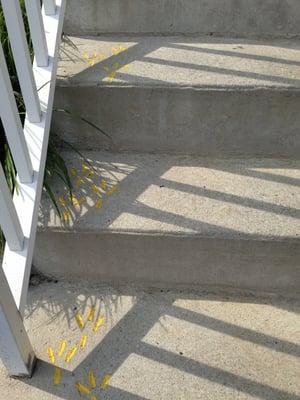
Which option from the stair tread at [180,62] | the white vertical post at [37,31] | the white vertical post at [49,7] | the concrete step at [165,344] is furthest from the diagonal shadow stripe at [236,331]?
the white vertical post at [49,7]

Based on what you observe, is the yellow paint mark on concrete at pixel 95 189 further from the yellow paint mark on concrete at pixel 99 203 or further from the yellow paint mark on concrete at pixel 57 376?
the yellow paint mark on concrete at pixel 57 376

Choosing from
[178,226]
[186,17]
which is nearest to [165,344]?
[178,226]

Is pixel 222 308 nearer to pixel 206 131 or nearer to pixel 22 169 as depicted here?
pixel 206 131

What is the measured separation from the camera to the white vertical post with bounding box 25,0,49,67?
1.32 m

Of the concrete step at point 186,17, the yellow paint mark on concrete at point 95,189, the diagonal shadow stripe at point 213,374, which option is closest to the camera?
the diagonal shadow stripe at point 213,374

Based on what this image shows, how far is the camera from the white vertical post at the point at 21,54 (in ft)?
3.79

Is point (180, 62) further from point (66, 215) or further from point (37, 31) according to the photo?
point (66, 215)

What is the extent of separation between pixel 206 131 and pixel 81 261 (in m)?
0.68

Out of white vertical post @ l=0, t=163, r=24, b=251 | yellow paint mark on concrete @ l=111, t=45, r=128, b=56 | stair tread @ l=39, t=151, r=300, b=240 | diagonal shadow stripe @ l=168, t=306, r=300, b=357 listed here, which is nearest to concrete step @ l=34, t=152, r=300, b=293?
stair tread @ l=39, t=151, r=300, b=240

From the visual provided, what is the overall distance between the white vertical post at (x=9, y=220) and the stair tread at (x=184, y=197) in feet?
0.71

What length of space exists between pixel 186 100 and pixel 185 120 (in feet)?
0.26

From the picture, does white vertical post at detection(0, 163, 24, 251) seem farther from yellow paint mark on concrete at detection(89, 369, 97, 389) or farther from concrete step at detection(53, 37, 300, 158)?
concrete step at detection(53, 37, 300, 158)

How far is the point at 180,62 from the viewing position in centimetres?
168

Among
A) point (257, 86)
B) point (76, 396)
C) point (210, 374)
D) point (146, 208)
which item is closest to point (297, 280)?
point (210, 374)
